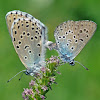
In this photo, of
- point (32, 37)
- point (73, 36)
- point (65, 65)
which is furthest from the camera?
point (65, 65)

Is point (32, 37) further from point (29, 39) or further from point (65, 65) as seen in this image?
point (65, 65)

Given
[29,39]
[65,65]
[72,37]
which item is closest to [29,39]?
[29,39]

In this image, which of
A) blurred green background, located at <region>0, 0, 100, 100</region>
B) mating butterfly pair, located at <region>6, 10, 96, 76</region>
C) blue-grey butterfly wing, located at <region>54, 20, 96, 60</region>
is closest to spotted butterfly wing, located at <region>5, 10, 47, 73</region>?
mating butterfly pair, located at <region>6, 10, 96, 76</region>

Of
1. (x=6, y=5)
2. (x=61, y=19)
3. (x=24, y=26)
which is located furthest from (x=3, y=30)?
(x=24, y=26)

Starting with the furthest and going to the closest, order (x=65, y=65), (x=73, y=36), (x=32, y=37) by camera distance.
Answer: (x=65, y=65) < (x=73, y=36) < (x=32, y=37)

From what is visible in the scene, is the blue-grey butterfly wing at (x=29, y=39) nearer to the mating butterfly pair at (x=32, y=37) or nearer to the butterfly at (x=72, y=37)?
the mating butterfly pair at (x=32, y=37)

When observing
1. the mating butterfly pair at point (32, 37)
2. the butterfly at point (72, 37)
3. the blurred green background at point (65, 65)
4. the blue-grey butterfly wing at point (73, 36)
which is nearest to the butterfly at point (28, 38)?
the mating butterfly pair at point (32, 37)

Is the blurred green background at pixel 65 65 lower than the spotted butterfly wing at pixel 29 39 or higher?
lower
